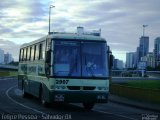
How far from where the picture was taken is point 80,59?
21.6 m

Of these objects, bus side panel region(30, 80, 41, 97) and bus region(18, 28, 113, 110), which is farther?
bus side panel region(30, 80, 41, 97)

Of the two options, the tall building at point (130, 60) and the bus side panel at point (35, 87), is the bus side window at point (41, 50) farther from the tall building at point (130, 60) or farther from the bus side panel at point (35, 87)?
the tall building at point (130, 60)

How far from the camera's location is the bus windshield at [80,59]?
21375mm

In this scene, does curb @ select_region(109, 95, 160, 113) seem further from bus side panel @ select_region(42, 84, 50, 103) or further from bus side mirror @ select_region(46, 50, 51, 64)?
bus side mirror @ select_region(46, 50, 51, 64)

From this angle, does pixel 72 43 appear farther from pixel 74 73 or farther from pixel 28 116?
pixel 28 116

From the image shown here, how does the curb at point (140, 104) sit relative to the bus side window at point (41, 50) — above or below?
below

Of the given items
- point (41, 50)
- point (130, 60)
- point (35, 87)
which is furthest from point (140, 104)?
point (130, 60)

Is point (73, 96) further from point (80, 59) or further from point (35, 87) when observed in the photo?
point (35, 87)

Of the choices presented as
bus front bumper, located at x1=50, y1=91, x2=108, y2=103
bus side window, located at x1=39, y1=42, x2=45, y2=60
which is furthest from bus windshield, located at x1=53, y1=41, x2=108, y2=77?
bus side window, located at x1=39, y1=42, x2=45, y2=60

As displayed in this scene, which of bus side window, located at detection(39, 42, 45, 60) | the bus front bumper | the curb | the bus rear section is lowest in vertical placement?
the curb

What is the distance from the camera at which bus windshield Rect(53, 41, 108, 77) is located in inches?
842

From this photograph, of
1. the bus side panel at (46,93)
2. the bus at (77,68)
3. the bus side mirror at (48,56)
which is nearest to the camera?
the bus at (77,68)

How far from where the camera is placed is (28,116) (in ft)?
58.3

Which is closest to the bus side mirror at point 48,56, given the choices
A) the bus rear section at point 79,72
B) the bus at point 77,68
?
the bus at point 77,68
